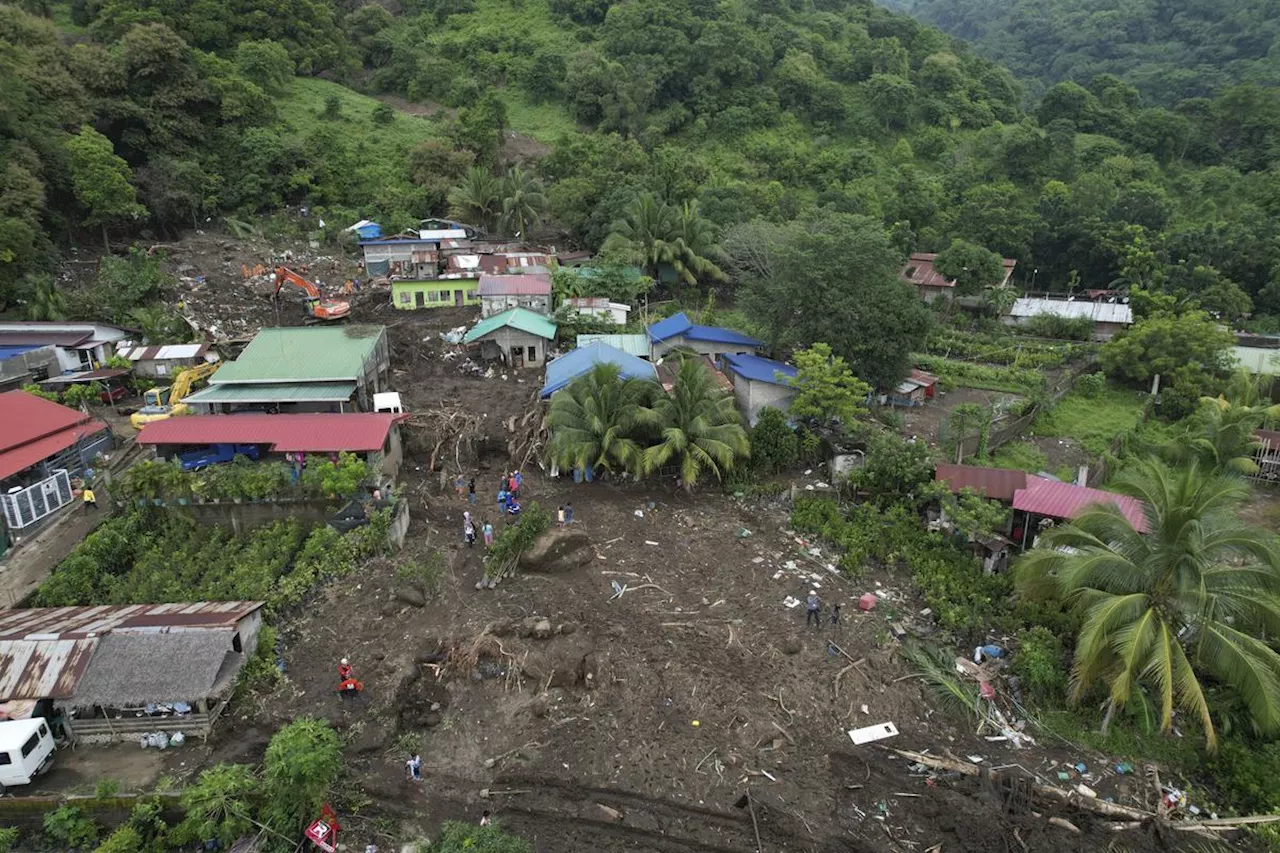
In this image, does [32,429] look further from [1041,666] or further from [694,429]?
[1041,666]

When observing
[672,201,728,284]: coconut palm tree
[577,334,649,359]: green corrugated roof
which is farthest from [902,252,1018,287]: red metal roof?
[577,334,649,359]: green corrugated roof

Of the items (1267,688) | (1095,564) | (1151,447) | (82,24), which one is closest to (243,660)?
(1095,564)

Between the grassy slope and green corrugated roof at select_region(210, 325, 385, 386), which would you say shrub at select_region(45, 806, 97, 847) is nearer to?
green corrugated roof at select_region(210, 325, 385, 386)

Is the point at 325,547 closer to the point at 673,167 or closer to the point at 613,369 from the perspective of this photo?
the point at 613,369

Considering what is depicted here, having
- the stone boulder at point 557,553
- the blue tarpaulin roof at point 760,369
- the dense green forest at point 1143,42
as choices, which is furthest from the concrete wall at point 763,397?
the dense green forest at point 1143,42

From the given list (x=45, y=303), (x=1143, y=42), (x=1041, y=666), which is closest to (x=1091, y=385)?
(x=1041, y=666)

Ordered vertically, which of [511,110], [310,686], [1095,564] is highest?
[511,110]
